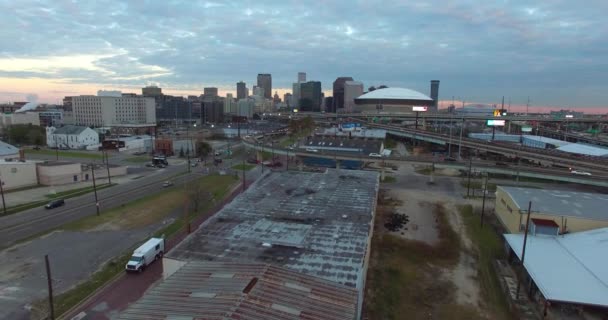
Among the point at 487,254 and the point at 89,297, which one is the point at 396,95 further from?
the point at 89,297

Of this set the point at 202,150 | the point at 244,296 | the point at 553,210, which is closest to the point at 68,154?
the point at 202,150

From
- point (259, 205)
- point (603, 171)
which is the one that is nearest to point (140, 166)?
point (259, 205)

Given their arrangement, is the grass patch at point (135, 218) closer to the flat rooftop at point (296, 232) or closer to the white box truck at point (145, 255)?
the white box truck at point (145, 255)

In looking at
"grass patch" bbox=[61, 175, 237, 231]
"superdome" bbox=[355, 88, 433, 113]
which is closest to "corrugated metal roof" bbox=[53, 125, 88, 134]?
"grass patch" bbox=[61, 175, 237, 231]

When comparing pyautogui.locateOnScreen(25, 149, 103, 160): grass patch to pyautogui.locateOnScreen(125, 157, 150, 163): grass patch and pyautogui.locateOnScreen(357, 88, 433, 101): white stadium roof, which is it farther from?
pyautogui.locateOnScreen(357, 88, 433, 101): white stadium roof

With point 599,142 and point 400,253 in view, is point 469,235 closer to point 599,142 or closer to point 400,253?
point 400,253
